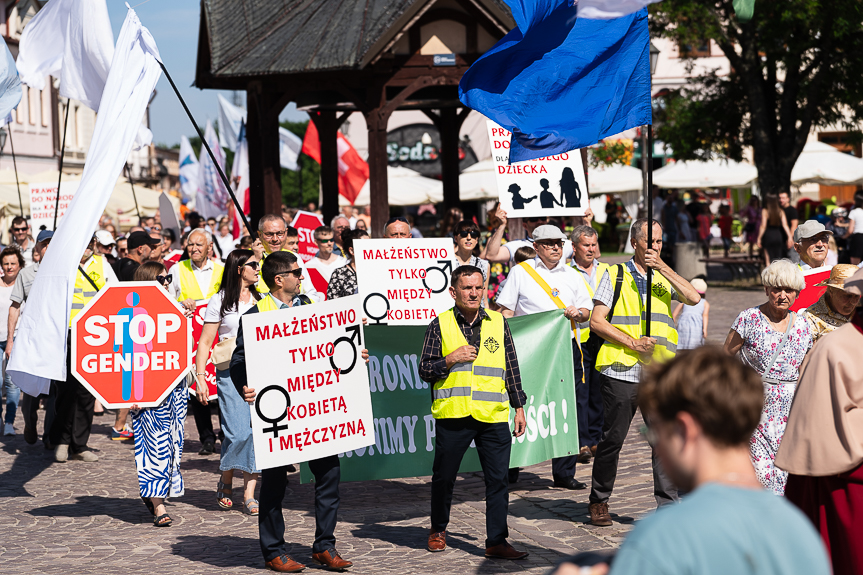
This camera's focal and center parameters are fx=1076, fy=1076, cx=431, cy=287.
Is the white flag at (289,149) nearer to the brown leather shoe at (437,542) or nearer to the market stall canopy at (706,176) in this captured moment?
the market stall canopy at (706,176)

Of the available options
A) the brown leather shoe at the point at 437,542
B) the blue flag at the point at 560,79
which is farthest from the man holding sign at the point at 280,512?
the blue flag at the point at 560,79

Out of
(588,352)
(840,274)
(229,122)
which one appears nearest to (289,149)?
(229,122)

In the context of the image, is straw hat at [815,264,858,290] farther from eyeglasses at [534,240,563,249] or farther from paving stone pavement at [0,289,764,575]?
eyeglasses at [534,240,563,249]

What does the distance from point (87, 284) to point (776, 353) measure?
24.4ft

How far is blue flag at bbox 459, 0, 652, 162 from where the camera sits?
7082mm

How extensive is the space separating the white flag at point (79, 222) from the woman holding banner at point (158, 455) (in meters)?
0.77

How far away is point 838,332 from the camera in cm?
430

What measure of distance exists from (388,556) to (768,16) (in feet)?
63.3

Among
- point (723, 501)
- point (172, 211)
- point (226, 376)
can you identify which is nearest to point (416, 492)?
point (226, 376)

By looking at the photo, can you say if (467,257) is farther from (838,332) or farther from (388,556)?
(838,332)

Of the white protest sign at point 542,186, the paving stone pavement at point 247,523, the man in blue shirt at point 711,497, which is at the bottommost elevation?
the paving stone pavement at point 247,523

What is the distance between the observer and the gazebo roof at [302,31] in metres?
15.1

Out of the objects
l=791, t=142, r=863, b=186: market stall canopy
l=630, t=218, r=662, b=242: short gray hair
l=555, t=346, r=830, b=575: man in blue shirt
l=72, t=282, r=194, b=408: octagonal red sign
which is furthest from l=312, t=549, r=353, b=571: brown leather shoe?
l=791, t=142, r=863, b=186: market stall canopy

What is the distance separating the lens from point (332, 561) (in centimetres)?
641
